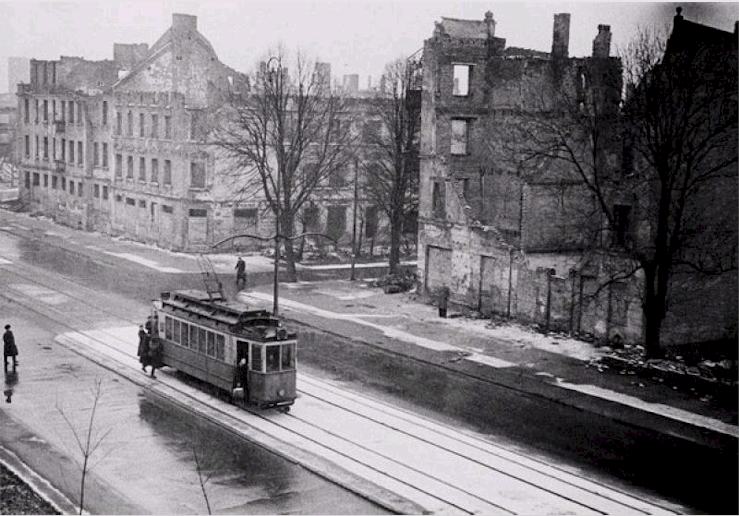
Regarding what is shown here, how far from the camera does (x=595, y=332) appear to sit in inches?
1323

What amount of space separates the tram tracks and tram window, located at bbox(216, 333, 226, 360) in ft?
6.05

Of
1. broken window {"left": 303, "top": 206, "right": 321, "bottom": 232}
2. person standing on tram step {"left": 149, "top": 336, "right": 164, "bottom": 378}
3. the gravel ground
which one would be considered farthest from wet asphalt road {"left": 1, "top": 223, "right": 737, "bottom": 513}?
broken window {"left": 303, "top": 206, "right": 321, "bottom": 232}

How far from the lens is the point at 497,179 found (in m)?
42.0

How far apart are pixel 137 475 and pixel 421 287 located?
23.4 metres

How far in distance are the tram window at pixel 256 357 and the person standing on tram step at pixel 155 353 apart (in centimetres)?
491

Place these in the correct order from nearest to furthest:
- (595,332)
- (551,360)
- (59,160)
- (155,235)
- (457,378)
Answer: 1. (457,378)
2. (551,360)
3. (595,332)
4. (155,235)
5. (59,160)

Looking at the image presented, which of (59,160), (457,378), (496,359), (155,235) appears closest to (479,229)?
(496,359)

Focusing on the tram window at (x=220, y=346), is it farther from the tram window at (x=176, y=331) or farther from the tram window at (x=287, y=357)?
the tram window at (x=176, y=331)

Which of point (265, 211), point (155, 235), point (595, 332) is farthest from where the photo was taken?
point (155, 235)

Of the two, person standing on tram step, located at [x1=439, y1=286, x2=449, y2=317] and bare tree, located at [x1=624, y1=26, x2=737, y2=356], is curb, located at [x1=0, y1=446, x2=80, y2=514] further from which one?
person standing on tram step, located at [x1=439, y1=286, x2=449, y2=317]

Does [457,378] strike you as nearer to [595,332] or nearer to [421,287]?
[595,332]

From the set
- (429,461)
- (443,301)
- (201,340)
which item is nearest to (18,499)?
(429,461)

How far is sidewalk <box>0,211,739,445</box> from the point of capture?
2544 cm

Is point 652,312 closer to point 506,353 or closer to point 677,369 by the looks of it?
point 677,369
